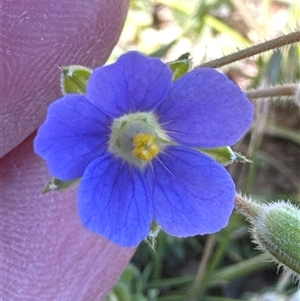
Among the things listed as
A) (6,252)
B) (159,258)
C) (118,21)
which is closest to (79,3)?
(118,21)

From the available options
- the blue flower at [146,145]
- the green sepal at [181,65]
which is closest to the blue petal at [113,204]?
the blue flower at [146,145]

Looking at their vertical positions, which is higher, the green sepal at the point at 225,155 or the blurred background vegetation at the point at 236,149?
the green sepal at the point at 225,155

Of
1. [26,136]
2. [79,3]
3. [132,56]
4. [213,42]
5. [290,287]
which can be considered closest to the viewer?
[132,56]

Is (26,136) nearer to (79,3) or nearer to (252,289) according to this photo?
(79,3)

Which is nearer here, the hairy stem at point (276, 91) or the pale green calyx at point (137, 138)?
the pale green calyx at point (137, 138)

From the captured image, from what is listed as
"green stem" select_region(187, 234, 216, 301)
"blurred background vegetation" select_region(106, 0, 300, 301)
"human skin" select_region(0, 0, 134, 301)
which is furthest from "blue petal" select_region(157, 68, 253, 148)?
"green stem" select_region(187, 234, 216, 301)

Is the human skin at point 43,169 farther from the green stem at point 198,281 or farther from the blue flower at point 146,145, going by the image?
the green stem at point 198,281

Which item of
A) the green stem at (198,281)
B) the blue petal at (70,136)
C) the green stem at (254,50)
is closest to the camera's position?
the blue petal at (70,136)
